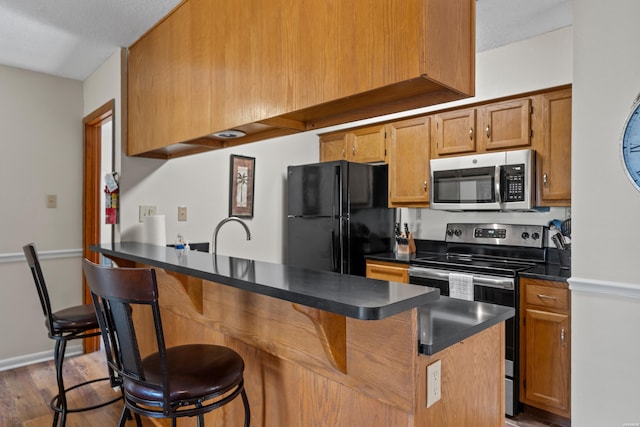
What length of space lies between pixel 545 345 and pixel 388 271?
1.27 metres

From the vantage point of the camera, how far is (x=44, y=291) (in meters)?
2.02

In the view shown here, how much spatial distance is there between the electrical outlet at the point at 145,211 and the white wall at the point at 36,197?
1.07 metres

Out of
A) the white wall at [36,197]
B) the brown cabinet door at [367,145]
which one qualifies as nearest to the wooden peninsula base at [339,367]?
the white wall at [36,197]

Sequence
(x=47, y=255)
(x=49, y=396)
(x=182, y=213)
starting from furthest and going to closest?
(x=47, y=255), (x=182, y=213), (x=49, y=396)

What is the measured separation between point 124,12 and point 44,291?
5.15 ft

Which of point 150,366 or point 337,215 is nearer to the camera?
point 150,366

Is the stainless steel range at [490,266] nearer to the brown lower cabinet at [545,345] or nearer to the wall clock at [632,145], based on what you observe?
the brown lower cabinet at [545,345]

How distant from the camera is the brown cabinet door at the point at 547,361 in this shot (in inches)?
95.2

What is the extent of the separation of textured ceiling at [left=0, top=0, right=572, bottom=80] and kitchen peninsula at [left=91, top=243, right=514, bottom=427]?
1.44m

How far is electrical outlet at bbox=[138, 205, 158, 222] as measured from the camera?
282 centimetres

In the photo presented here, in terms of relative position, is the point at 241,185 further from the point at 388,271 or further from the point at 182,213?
the point at 388,271

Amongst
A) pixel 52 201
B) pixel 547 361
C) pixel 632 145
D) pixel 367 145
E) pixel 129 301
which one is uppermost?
pixel 367 145

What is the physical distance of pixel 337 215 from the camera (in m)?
3.54

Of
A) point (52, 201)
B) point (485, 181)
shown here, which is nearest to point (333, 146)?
point (485, 181)
